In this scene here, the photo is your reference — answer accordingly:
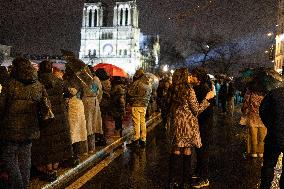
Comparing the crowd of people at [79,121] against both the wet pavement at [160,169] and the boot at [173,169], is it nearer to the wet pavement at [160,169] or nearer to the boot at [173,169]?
the boot at [173,169]

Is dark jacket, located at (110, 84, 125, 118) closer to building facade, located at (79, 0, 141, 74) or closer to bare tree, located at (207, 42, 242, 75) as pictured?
bare tree, located at (207, 42, 242, 75)

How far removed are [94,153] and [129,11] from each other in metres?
111

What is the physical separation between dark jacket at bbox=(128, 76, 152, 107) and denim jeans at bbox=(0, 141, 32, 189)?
572 centimetres

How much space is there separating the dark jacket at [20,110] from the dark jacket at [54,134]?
121cm

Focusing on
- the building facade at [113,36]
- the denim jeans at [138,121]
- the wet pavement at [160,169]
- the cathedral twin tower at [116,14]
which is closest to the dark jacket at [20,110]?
the wet pavement at [160,169]

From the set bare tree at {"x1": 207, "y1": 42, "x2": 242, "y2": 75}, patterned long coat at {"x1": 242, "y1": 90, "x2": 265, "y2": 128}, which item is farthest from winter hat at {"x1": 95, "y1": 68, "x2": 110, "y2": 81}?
bare tree at {"x1": 207, "y1": 42, "x2": 242, "y2": 75}

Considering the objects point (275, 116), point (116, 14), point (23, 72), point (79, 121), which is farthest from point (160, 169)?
point (116, 14)

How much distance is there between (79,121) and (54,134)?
1.48 m

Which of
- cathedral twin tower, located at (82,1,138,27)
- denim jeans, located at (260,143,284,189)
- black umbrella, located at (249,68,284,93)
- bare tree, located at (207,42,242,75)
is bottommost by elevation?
denim jeans, located at (260,143,284,189)

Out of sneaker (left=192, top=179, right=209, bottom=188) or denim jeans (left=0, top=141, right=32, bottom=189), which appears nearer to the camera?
denim jeans (left=0, top=141, right=32, bottom=189)

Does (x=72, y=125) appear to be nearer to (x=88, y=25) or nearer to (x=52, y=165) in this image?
(x=52, y=165)

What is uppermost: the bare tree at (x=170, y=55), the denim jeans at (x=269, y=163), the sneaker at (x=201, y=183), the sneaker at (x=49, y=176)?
the bare tree at (x=170, y=55)

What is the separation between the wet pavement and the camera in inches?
289

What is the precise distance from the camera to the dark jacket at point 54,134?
6863mm
